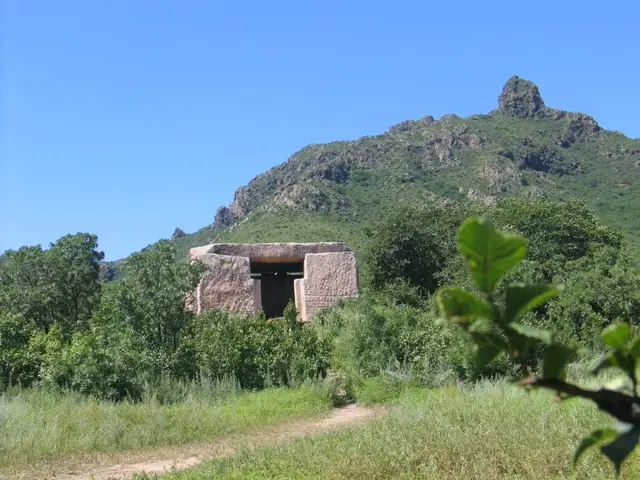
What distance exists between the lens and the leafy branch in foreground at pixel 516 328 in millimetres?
595

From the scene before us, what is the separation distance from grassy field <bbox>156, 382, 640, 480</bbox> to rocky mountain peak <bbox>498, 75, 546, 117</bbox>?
215 feet

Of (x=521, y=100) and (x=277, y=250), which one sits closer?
(x=277, y=250)

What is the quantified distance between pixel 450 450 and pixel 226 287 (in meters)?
9.05

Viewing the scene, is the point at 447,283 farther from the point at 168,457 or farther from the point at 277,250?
the point at 168,457

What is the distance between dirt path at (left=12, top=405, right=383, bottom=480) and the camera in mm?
5645

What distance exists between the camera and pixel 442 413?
5957 mm

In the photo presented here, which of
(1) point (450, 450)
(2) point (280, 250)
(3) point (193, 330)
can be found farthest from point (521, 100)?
(1) point (450, 450)

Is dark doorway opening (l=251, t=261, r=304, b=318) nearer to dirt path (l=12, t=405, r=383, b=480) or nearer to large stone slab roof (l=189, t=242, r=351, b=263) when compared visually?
large stone slab roof (l=189, t=242, r=351, b=263)

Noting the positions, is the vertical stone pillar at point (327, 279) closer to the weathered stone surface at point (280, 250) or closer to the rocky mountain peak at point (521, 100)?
the weathered stone surface at point (280, 250)

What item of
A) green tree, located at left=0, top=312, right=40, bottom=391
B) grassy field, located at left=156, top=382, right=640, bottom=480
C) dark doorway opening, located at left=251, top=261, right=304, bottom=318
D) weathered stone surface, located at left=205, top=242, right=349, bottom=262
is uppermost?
weathered stone surface, located at left=205, top=242, right=349, bottom=262

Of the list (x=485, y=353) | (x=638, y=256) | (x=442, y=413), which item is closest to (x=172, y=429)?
(x=442, y=413)

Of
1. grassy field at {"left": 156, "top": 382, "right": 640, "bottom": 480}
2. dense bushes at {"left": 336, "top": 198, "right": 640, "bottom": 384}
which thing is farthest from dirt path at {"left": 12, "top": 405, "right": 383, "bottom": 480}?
dense bushes at {"left": 336, "top": 198, "right": 640, "bottom": 384}

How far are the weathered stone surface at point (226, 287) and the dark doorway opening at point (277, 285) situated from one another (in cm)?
323

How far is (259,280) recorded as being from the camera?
1430 cm
